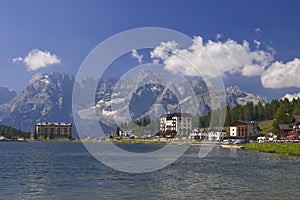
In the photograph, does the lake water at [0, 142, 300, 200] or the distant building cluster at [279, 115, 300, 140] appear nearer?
the lake water at [0, 142, 300, 200]

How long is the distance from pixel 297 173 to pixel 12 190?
116ft

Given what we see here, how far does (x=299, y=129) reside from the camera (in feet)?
535

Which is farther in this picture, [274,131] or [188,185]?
[274,131]

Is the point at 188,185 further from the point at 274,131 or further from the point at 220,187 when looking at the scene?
the point at 274,131

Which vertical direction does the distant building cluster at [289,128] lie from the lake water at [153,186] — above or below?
above

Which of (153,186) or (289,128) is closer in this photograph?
(153,186)

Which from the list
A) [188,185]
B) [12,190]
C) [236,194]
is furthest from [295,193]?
[12,190]

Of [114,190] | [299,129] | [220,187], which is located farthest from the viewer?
[299,129]

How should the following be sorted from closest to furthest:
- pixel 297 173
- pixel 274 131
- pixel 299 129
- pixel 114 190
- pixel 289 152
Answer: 1. pixel 114 190
2. pixel 297 173
3. pixel 289 152
4. pixel 299 129
5. pixel 274 131

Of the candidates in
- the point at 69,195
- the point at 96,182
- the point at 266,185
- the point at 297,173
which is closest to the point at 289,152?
the point at 297,173

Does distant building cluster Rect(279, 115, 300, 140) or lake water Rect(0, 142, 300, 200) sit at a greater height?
distant building cluster Rect(279, 115, 300, 140)

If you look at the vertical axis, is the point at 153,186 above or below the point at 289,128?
below

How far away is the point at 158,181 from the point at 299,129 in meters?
133

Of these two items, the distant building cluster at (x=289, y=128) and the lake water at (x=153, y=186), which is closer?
the lake water at (x=153, y=186)
